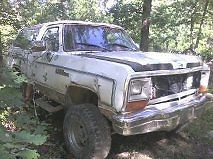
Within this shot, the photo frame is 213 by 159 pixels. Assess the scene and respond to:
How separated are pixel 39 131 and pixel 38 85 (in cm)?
246

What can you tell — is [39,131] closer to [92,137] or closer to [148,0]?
[92,137]

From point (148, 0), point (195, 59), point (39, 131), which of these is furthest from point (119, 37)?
point (148, 0)

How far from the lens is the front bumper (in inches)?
161

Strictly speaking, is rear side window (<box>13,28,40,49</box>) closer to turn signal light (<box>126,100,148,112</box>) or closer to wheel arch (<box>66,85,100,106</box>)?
wheel arch (<box>66,85,100,106</box>)

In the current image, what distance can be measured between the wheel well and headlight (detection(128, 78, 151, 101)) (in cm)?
90

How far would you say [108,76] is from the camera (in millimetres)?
4234

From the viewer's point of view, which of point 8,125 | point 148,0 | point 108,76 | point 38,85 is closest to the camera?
point 108,76

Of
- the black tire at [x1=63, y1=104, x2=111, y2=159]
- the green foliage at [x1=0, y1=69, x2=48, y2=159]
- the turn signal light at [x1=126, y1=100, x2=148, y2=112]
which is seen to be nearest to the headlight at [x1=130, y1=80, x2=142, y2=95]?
the turn signal light at [x1=126, y1=100, x2=148, y2=112]

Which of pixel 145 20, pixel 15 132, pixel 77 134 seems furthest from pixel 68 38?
pixel 145 20

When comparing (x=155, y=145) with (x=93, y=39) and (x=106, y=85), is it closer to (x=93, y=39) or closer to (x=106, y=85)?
(x=106, y=85)

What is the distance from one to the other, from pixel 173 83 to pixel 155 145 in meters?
1.22

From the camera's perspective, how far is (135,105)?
4.21 meters

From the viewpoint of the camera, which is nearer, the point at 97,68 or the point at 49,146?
the point at 97,68

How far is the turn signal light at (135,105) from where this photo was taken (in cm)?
415
